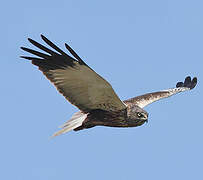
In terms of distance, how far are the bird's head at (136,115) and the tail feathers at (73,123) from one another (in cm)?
96

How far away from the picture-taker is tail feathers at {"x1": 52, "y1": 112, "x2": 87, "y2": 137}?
11.4 metres

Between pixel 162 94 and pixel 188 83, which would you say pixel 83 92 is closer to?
pixel 162 94

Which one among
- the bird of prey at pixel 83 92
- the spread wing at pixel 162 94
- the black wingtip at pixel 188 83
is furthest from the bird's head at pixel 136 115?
the black wingtip at pixel 188 83

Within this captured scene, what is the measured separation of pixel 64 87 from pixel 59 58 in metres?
0.64

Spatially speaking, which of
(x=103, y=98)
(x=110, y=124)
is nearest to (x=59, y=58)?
(x=103, y=98)

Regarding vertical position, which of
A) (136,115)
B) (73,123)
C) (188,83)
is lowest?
(136,115)

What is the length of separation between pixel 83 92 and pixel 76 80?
1.14 ft

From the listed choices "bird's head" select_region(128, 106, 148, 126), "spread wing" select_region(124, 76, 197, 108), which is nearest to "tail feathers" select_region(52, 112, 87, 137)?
"bird's head" select_region(128, 106, 148, 126)

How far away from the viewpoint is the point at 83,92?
11.0 metres

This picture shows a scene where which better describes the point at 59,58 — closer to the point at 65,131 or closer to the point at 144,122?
the point at 65,131

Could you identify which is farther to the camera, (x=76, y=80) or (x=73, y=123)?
(x=73, y=123)

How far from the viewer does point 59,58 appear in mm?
10727

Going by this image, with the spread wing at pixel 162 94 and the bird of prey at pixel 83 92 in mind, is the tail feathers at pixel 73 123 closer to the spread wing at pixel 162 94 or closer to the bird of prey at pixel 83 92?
the bird of prey at pixel 83 92

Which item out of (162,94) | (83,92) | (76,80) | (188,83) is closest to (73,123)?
(83,92)
